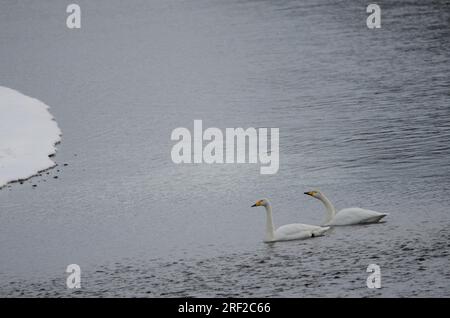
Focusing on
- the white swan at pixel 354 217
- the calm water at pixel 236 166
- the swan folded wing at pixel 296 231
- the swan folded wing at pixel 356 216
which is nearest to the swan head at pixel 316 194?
the calm water at pixel 236 166

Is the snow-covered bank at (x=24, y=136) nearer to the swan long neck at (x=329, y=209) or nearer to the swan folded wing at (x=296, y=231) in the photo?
the swan long neck at (x=329, y=209)

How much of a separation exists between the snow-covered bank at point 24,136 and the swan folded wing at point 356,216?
41.3 ft

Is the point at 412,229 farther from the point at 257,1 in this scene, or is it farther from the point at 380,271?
the point at 257,1

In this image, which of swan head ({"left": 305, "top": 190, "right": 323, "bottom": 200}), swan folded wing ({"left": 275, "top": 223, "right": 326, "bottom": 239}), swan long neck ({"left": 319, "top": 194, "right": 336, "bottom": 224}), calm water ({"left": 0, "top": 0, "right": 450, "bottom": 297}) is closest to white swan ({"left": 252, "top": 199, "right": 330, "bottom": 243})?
swan folded wing ({"left": 275, "top": 223, "right": 326, "bottom": 239})

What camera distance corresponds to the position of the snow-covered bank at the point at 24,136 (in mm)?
35406

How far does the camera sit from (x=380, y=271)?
22.3 m

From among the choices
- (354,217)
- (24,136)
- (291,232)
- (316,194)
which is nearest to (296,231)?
(291,232)

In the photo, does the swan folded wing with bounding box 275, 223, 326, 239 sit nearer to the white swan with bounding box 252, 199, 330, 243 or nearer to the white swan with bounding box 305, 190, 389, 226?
the white swan with bounding box 252, 199, 330, 243

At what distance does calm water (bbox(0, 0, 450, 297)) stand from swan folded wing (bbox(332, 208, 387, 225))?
66 cm

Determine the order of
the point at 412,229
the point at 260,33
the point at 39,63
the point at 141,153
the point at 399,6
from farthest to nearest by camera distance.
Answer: the point at 399,6
the point at 260,33
the point at 39,63
the point at 141,153
the point at 412,229

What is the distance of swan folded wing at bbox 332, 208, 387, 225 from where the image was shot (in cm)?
2616

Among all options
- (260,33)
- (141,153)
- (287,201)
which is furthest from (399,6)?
(287,201)

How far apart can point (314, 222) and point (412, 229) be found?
9.64ft

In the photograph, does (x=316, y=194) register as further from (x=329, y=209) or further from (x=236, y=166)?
(x=236, y=166)
